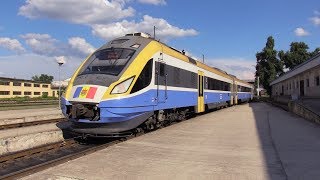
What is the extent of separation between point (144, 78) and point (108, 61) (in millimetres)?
1227

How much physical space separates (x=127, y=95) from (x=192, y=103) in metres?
7.88

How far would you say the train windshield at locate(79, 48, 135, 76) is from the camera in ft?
38.0

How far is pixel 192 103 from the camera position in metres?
18.5

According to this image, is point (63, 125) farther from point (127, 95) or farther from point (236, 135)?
point (236, 135)

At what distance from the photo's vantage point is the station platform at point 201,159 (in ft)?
24.8

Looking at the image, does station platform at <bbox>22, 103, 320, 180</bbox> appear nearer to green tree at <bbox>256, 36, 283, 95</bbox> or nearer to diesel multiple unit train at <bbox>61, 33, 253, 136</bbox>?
diesel multiple unit train at <bbox>61, 33, 253, 136</bbox>

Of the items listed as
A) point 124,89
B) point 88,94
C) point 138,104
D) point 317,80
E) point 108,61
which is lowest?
point 138,104

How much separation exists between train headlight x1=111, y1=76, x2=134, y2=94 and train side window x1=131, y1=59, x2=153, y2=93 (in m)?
0.25

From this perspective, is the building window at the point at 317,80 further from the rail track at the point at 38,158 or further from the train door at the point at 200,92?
the rail track at the point at 38,158

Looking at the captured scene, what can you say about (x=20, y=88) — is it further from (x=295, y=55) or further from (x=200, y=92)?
(x=200, y=92)

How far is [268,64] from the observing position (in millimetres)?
80500

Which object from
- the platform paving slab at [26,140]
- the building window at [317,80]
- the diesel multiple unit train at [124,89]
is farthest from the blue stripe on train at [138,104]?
the building window at [317,80]

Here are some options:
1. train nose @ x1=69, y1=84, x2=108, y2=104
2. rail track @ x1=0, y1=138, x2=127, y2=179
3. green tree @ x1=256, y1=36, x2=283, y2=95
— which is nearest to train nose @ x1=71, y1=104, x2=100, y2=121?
train nose @ x1=69, y1=84, x2=108, y2=104

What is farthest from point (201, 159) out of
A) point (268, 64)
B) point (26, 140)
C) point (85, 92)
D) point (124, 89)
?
point (268, 64)
